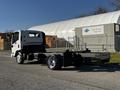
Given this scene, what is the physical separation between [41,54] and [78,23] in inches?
1285

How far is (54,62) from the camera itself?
54.2 ft

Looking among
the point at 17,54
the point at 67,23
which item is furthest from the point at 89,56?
the point at 67,23

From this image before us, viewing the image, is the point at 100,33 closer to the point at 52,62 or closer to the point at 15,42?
the point at 15,42

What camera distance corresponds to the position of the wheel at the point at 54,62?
16266mm

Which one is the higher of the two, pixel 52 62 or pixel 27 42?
pixel 27 42

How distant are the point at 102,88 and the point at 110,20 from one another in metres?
34.2

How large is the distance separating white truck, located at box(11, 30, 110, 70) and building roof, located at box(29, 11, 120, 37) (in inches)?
916

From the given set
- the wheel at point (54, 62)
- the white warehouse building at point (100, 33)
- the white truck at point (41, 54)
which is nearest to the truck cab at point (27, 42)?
the white truck at point (41, 54)

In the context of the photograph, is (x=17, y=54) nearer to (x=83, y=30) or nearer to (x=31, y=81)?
(x=31, y=81)

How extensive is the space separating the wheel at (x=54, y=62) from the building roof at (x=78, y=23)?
26397mm

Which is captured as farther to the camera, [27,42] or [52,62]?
[27,42]

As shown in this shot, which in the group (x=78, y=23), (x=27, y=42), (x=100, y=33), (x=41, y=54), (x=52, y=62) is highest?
(x=78, y=23)

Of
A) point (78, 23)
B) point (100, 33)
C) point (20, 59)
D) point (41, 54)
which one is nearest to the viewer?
point (41, 54)

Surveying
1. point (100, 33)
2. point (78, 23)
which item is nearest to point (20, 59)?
point (100, 33)
